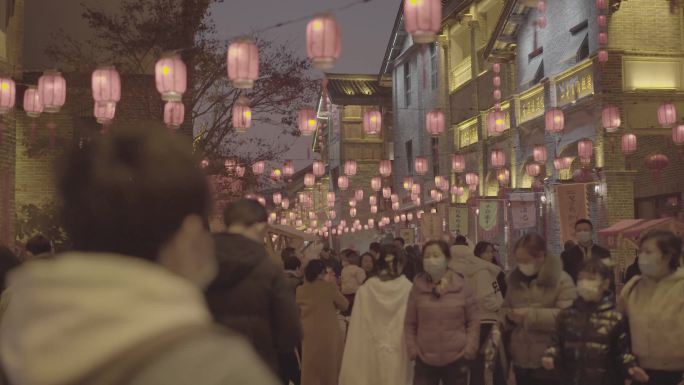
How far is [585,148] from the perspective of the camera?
2020cm

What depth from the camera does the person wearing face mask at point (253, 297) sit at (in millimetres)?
5051

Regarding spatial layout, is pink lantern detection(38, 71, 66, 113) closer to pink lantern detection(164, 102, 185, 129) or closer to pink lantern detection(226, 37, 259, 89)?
pink lantern detection(164, 102, 185, 129)

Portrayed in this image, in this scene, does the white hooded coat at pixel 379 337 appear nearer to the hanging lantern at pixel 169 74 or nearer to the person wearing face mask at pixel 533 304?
the person wearing face mask at pixel 533 304

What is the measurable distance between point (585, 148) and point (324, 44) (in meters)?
9.23

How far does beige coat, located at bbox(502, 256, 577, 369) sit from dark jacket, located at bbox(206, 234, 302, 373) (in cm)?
286

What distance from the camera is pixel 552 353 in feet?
22.0

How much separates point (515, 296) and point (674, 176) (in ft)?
48.7

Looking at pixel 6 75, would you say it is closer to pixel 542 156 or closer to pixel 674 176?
pixel 542 156

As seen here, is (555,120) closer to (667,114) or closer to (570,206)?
(570,206)

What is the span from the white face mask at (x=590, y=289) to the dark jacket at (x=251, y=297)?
2566 mm

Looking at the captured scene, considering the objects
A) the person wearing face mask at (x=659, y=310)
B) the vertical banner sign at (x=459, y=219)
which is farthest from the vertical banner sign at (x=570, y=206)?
the person wearing face mask at (x=659, y=310)

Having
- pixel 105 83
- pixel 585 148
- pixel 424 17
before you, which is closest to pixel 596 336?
pixel 424 17

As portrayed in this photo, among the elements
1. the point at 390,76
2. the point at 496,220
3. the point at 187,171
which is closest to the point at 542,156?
the point at 496,220

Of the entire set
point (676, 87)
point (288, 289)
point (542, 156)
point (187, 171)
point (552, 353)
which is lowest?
point (552, 353)
